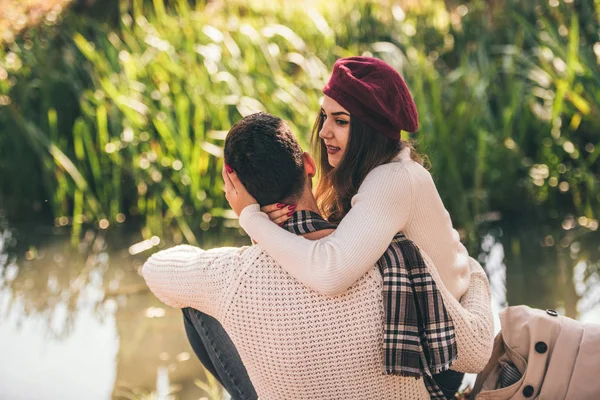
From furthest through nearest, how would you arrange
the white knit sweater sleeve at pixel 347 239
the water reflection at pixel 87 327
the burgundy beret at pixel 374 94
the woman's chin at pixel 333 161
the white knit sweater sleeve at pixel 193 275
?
the water reflection at pixel 87 327
the woman's chin at pixel 333 161
the burgundy beret at pixel 374 94
the white knit sweater sleeve at pixel 193 275
the white knit sweater sleeve at pixel 347 239

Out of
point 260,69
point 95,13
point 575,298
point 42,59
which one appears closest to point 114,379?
point 575,298

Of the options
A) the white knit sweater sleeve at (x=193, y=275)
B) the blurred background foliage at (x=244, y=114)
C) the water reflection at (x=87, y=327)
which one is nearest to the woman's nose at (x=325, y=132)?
the white knit sweater sleeve at (x=193, y=275)

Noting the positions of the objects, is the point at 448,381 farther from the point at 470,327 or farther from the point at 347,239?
the point at 347,239

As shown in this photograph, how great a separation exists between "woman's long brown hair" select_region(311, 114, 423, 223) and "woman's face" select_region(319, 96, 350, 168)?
1.1 inches

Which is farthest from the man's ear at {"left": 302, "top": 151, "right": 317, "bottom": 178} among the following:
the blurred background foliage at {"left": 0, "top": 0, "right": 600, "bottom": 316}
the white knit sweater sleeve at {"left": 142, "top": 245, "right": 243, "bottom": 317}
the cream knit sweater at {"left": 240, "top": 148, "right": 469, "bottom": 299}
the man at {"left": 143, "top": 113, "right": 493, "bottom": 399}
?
the blurred background foliage at {"left": 0, "top": 0, "right": 600, "bottom": 316}

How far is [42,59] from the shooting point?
507 centimetres

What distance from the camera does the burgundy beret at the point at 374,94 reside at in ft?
6.79

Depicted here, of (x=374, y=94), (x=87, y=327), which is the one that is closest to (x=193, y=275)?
(x=374, y=94)

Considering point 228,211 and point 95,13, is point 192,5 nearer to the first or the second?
point 95,13

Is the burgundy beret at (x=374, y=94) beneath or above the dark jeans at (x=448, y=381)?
above

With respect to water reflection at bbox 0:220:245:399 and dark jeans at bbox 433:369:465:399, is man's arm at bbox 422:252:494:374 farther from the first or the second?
water reflection at bbox 0:220:245:399

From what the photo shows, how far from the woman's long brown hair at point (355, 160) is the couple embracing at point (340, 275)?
0.01 metres

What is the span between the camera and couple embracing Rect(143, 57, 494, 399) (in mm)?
1871

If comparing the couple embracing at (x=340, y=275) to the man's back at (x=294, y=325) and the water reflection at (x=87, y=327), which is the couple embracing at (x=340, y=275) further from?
the water reflection at (x=87, y=327)
